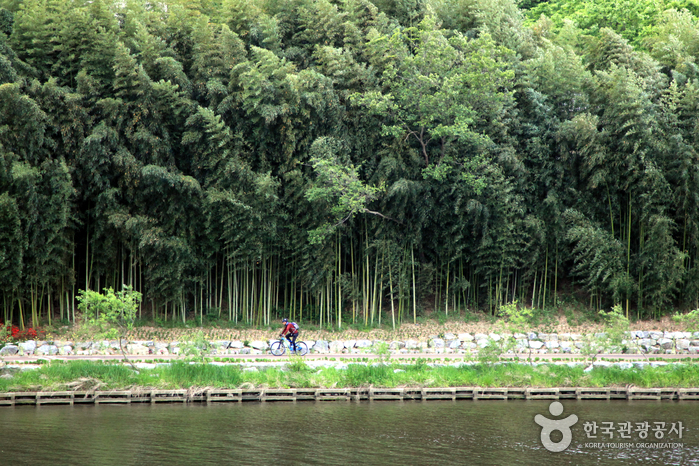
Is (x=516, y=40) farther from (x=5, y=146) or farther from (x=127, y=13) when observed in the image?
(x=5, y=146)

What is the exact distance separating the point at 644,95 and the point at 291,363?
44.0 ft

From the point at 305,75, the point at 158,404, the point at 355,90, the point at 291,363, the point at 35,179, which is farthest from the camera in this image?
the point at 355,90

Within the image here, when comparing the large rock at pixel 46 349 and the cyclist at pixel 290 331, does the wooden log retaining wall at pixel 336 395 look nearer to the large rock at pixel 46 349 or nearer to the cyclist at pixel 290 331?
the cyclist at pixel 290 331

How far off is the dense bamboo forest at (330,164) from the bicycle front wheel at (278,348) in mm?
2901

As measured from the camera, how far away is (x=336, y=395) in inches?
596

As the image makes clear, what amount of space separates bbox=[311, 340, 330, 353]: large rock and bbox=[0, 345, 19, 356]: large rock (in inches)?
321

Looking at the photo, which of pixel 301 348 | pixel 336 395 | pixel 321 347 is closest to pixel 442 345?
pixel 321 347

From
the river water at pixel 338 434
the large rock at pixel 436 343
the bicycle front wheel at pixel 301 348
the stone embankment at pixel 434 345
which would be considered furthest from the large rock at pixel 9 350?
the large rock at pixel 436 343

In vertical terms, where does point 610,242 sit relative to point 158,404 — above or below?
above

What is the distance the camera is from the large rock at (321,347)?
18.3 meters

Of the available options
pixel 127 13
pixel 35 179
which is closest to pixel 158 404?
pixel 35 179

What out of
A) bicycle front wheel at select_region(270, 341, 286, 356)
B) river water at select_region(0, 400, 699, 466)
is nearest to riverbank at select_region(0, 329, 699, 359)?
bicycle front wheel at select_region(270, 341, 286, 356)

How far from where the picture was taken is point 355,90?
20812 mm

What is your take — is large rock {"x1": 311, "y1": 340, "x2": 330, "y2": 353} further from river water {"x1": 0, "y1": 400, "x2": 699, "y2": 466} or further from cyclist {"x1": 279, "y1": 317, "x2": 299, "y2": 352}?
river water {"x1": 0, "y1": 400, "x2": 699, "y2": 466}
